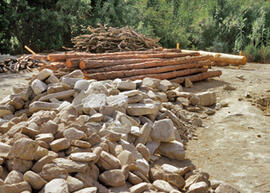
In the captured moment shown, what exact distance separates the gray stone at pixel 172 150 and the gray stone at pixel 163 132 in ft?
0.25

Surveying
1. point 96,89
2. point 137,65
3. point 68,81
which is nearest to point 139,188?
point 96,89

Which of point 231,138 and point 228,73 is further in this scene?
point 228,73

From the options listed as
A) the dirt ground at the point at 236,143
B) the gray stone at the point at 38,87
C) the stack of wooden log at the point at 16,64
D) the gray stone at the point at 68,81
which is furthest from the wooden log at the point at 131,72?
the stack of wooden log at the point at 16,64

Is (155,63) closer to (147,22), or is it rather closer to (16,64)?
(16,64)

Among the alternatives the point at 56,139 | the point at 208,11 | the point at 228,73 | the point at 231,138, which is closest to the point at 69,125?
the point at 56,139

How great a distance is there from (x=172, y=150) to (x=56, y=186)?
1.79 meters

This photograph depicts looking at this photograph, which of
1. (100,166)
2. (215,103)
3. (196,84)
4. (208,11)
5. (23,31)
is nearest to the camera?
(100,166)

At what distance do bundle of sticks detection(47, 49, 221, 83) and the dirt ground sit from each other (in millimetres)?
731

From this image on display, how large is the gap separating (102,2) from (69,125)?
11.2m

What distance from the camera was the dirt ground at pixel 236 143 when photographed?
136 inches

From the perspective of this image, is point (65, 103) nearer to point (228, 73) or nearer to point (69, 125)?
point (69, 125)

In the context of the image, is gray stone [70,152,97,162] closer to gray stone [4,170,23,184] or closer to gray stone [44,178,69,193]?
gray stone [44,178,69,193]

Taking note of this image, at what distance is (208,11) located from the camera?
46.5 ft

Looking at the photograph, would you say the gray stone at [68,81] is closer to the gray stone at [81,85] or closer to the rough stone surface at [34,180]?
the gray stone at [81,85]
